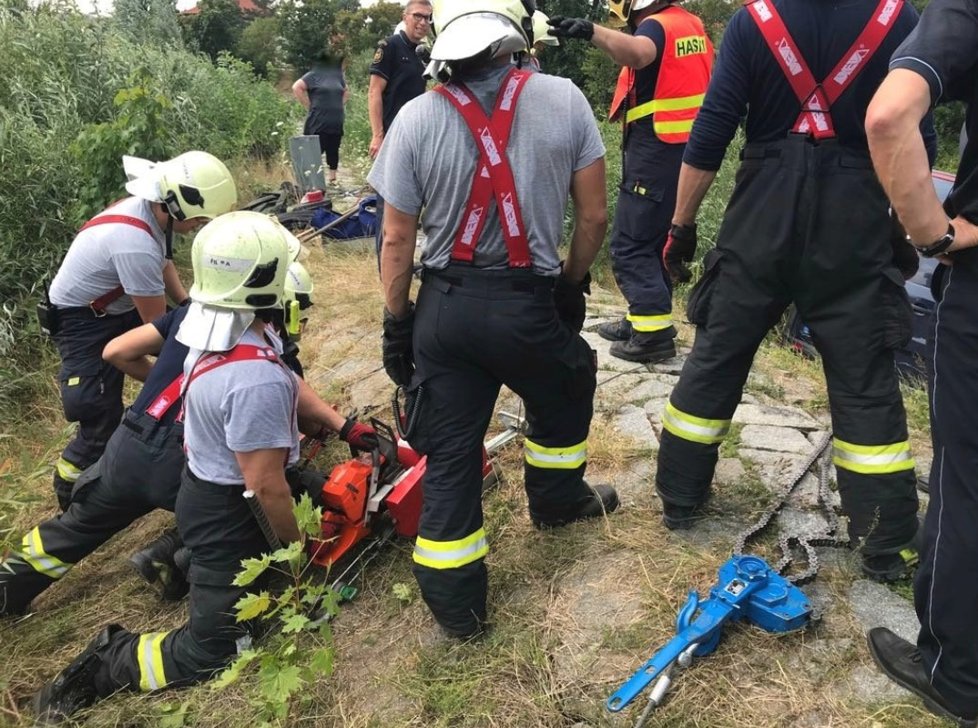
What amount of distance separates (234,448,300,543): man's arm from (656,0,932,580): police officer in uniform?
1.70 meters

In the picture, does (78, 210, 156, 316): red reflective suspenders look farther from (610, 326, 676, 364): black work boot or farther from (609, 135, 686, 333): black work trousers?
(610, 326, 676, 364): black work boot

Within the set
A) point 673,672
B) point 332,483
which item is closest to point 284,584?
point 332,483

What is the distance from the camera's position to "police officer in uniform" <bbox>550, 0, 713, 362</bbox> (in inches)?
165

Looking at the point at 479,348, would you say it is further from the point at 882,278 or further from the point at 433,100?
the point at 882,278

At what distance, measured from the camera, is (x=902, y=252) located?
2615 mm

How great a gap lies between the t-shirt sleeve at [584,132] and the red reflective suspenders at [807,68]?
65 centimetres

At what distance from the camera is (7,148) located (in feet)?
22.1

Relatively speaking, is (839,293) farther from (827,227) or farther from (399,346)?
(399,346)

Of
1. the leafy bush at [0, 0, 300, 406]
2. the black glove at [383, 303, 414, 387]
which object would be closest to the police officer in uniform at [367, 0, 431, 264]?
the leafy bush at [0, 0, 300, 406]

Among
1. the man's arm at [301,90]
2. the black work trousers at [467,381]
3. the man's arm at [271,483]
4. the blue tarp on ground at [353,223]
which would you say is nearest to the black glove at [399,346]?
the black work trousers at [467,381]

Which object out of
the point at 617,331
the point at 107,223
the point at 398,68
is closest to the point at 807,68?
the point at 617,331

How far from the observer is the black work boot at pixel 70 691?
284cm

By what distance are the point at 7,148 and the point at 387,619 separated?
→ 6229 millimetres

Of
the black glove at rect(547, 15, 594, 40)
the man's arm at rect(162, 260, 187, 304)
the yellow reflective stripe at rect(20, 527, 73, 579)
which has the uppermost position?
the black glove at rect(547, 15, 594, 40)
